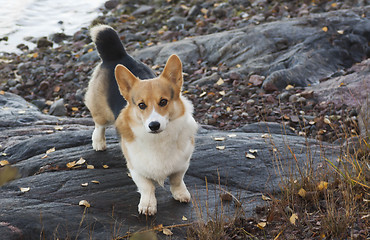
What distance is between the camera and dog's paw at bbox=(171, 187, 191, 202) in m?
3.73

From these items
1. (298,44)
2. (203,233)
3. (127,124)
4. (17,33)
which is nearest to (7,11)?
(17,33)

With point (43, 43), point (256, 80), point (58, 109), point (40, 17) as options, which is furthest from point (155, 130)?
point (40, 17)

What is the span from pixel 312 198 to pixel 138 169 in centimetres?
145

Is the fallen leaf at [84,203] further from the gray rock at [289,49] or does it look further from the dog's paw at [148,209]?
the gray rock at [289,49]

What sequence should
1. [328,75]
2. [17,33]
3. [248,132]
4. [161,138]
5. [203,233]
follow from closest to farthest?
[203,233], [161,138], [248,132], [328,75], [17,33]

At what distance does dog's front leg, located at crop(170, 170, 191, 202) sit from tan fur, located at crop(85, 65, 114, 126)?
3.91 ft

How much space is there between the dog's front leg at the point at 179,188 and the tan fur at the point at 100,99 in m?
1.19

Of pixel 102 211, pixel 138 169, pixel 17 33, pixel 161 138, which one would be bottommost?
pixel 17 33

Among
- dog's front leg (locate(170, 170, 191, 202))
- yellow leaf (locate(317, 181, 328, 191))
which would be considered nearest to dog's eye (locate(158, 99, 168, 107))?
dog's front leg (locate(170, 170, 191, 202))

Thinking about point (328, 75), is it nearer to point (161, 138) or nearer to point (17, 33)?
point (161, 138)

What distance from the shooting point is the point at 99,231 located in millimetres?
3230

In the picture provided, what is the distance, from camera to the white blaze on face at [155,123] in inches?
123

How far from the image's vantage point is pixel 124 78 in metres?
3.53

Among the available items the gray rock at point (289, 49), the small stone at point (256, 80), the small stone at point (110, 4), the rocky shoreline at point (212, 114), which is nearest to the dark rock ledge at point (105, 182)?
the rocky shoreline at point (212, 114)
